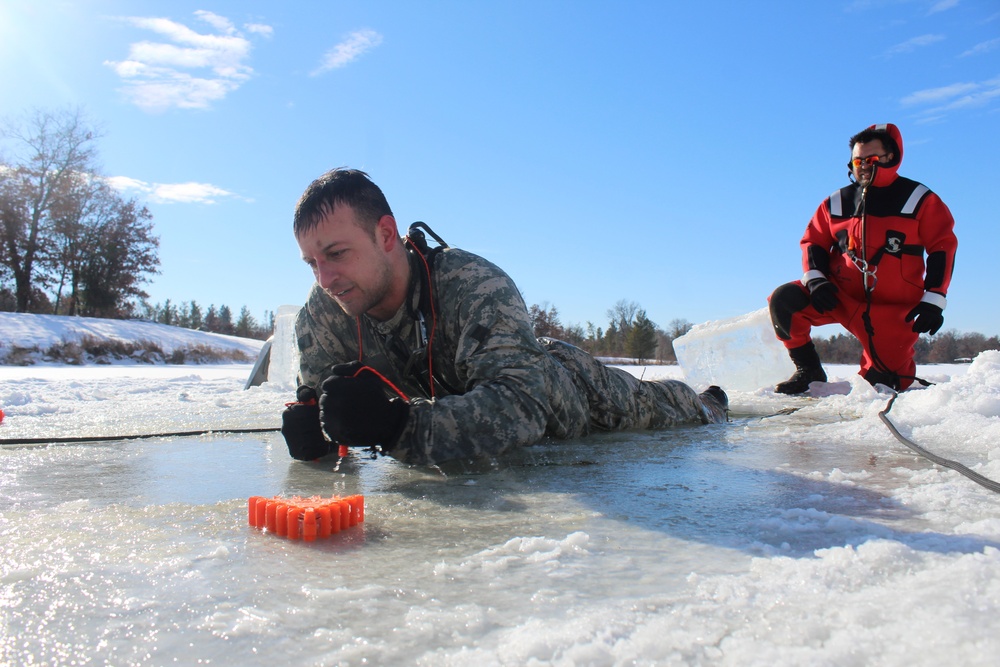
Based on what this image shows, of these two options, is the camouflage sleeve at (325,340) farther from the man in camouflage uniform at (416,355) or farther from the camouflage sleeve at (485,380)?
the camouflage sleeve at (485,380)

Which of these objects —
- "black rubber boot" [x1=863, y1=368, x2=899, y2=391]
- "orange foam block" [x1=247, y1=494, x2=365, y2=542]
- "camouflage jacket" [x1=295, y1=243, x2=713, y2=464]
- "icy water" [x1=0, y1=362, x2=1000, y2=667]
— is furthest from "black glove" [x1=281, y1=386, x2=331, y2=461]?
"black rubber boot" [x1=863, y1=368, x2=899, y2=391]

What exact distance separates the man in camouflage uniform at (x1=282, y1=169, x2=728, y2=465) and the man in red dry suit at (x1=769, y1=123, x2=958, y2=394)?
2536 millimetres

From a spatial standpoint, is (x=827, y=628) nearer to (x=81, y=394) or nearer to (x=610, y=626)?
(x=610, y=626)

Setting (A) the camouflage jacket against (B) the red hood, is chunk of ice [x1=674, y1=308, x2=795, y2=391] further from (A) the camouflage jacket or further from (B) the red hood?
(A) the camouflage jacket

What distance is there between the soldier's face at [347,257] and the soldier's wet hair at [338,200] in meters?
0.02

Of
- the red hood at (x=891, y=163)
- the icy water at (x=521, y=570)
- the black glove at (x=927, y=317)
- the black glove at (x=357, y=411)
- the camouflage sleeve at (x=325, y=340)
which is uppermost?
the red hood at (x=891, y=163)

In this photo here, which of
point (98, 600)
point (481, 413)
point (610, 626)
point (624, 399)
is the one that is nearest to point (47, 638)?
point (98, 600)

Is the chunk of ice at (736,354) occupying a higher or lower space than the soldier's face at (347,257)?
lower

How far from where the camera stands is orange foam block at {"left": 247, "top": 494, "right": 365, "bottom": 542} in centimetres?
138

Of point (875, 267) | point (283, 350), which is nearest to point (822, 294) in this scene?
point (875, 267)

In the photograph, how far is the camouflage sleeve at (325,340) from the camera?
294 cm

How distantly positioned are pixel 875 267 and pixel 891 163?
718 millimetres

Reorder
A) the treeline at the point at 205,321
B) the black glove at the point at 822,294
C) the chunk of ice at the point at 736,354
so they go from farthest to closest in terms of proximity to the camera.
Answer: the treeline at the point at 205,321
the chunk of ice at the point at 736,354
the black glove at the point at 822,294

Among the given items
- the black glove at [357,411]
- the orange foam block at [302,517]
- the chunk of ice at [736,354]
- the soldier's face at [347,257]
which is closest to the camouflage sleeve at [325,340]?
the soldier's face at [347,257]
